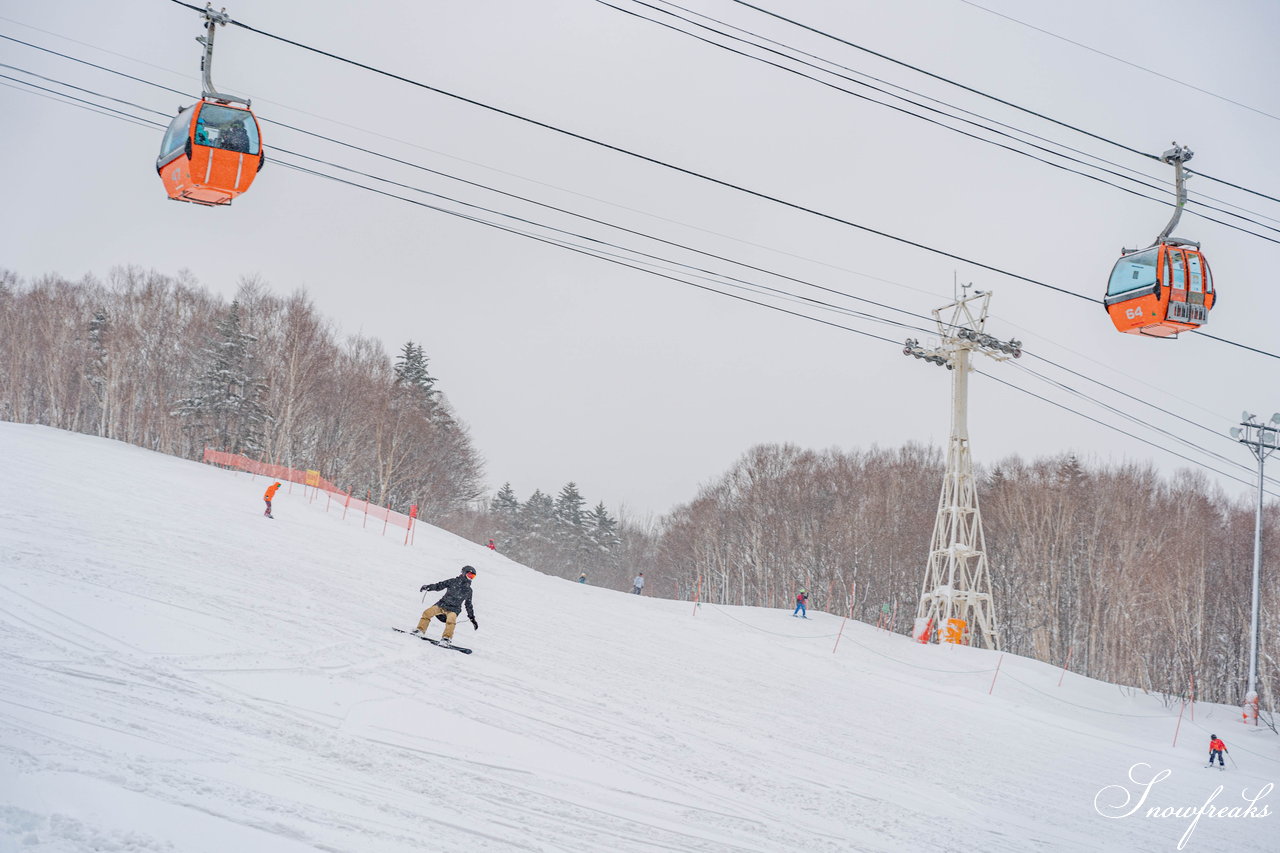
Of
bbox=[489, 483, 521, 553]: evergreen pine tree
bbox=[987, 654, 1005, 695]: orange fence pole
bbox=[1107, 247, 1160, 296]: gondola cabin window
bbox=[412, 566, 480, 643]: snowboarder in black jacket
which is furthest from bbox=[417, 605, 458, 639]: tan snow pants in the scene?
bbox=[489, 483, 521, 553]: evergreen pine tree

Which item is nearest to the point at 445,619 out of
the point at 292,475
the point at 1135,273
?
the point at 1135,273

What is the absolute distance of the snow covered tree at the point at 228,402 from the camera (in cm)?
5278

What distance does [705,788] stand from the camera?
1008cm

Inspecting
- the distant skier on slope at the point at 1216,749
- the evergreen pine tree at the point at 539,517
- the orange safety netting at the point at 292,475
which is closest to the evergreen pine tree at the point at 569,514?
the evergreen pine tree at the point at 539,517

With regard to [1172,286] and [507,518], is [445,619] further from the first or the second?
[507,518]

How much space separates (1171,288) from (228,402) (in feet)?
169

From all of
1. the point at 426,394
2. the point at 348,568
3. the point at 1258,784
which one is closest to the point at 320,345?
the point at 426,394

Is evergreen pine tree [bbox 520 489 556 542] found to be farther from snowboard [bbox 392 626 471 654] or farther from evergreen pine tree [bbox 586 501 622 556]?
snowboard [bbox 392 626 471 654]

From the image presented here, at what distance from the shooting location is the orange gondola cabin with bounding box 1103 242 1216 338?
44.3ft

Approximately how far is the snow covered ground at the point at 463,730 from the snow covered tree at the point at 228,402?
3027 centimetres

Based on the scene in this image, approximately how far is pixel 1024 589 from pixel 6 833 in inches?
2260

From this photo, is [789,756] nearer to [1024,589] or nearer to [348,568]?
[348,568]

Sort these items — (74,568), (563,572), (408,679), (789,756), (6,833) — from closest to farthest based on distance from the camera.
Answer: (6,833)
(408,679)
(789,756)
(74,568)
(563,572)

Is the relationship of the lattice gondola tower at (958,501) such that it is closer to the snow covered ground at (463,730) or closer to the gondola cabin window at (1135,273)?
the snow covered ground at (463,730)
